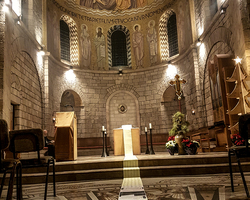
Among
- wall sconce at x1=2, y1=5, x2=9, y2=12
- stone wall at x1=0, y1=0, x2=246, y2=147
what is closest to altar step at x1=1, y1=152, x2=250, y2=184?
stone wall at x1=0, y1=0, x2=246, y2=147

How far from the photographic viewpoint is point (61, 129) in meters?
7.56

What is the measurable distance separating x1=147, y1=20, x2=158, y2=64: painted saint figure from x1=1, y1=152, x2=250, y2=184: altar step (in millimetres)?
10091

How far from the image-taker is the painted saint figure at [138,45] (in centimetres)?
1647

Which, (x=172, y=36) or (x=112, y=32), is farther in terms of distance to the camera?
Result: (x=112, y=32)

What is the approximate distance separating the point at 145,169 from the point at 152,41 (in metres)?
11.3

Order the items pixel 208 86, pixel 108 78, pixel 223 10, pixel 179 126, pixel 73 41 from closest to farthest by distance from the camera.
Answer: pixel 179 126
pixel 223 10
pixel 208 86
pixel 73 41
pixel 108 78

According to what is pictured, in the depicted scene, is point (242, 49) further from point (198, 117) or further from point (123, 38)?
point (123, 38)

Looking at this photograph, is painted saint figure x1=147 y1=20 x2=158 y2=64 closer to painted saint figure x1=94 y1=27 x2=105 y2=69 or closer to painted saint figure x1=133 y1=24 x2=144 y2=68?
painted saint figure x1=133 y1=24 x2=144 y2=68

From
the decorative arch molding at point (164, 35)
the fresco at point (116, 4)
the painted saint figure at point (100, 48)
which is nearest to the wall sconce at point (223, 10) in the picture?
the decorative arch molding at point (164, 35)

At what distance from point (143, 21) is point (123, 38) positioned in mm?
1693

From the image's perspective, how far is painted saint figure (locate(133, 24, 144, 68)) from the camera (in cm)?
1647

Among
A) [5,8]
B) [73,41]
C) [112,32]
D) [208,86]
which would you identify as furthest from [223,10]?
[73,41]

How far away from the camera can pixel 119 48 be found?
17.3 meters

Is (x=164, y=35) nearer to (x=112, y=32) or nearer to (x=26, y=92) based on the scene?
(x=112, y=32)
